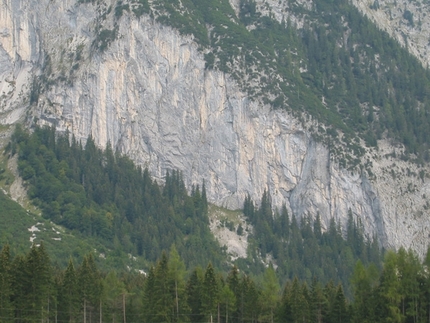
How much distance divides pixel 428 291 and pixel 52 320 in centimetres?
4761

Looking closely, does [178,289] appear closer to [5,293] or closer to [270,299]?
[270,299]

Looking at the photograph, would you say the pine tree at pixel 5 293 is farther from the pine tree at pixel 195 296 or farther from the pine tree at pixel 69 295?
the pine tree at pixel 195 296

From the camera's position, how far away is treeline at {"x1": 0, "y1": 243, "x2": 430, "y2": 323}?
134 meters

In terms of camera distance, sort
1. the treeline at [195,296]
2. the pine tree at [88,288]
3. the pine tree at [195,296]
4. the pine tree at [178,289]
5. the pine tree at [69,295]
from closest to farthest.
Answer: the treeline at [195,296]
the pine tree at [69,295]
the pine tree at [88,288]
the pine tree at [178,289]
the pine tree at [195,296]

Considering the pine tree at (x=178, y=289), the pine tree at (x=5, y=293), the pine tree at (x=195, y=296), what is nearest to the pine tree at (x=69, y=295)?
the pine tree at (x=5, y=293)

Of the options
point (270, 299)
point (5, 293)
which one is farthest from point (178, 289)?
point (5, 293)

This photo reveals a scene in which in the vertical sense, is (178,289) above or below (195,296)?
above

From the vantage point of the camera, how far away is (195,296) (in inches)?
5856

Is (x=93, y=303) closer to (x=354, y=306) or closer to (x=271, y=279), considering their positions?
(x=271, y=279)

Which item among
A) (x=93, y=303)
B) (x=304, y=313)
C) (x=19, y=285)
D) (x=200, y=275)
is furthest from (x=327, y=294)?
(x=19, y=285)

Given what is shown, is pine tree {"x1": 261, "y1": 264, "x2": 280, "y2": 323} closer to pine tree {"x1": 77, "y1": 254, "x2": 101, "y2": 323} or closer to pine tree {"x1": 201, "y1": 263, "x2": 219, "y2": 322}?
pine tree {"x1": 201, "y1": 263, "x2": 219, "y2": 322}

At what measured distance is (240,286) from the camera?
494ft

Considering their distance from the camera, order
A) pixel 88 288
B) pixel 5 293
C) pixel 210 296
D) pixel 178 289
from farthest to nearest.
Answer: pixel 178 289 → pixel 210 296 → pixel 88 288 → pixel 5 293

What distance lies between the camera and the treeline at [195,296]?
441 ft
